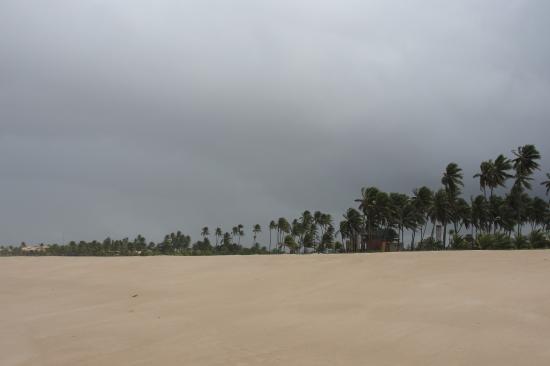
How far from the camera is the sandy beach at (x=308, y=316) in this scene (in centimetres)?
642

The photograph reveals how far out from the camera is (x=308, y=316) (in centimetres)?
869

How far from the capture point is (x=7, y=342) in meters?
8.80

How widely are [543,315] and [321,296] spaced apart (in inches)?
186

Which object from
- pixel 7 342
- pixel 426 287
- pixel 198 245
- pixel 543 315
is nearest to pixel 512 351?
pixel 543 315

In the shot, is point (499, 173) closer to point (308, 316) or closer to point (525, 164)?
point (525, 164)

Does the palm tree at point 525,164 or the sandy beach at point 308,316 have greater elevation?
the palm tree at point 525,164

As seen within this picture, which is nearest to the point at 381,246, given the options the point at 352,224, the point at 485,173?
the point at 485,173

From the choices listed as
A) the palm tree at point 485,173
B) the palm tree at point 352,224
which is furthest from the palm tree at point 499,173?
the palm tree at point 352,224

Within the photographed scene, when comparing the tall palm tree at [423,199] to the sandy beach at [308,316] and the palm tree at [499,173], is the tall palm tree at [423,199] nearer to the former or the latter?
the palm tree at [499,173]

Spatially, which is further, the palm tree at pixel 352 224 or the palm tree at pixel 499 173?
the palm tree at pixel 352 224

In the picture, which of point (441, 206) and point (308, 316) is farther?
point (441, 206)

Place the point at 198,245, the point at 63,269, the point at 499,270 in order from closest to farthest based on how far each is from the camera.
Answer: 1. the point at 499,270
2. the point at 63,269
3. the point at 198,245

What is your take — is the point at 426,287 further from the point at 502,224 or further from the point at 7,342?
the point at 502,224

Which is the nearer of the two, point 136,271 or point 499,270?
point 499,270
